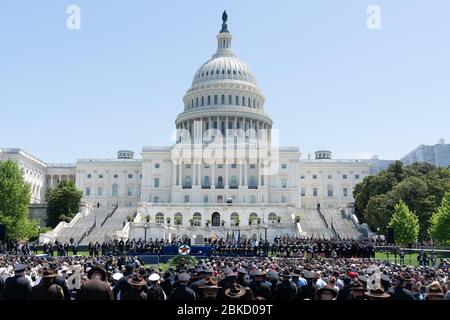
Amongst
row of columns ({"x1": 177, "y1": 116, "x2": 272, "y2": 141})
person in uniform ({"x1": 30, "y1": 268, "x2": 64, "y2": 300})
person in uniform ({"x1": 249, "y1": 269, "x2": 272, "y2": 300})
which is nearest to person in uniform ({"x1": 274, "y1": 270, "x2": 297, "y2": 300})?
person in uniform ({"x1": 249, "y1": 269, "x2": 272, "y2": 300})

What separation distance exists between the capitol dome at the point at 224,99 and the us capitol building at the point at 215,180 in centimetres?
24

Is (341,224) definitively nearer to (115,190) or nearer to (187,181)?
(187,181)

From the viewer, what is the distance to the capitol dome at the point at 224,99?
409 ft

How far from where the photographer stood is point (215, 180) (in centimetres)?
10919

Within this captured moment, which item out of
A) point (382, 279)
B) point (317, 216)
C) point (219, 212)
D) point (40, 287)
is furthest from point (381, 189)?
point (40, 287)

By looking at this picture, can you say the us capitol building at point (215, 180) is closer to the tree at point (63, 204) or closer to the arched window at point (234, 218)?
the arched window at point (234, 218)

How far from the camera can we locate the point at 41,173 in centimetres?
12938

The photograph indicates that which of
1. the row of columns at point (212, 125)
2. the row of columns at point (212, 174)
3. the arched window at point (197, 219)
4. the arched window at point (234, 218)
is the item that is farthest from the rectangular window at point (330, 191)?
the arched window at point (197, 219)

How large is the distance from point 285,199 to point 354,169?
25112 mm

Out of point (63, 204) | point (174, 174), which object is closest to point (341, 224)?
point (174, 174)

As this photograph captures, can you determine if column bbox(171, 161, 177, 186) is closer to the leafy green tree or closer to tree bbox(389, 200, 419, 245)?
the leafy green tree

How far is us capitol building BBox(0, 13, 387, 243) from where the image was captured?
269 feet
